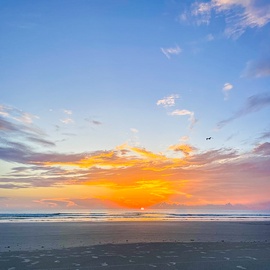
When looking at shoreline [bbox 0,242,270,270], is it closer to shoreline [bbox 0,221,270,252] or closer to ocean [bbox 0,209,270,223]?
shoreline [bbox 0,221,270,252]

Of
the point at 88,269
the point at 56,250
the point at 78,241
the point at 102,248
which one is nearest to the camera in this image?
the point at 88,269

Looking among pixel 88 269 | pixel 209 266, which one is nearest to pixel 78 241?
pixel 88 269

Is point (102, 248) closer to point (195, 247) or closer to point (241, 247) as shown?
point (195, 247)

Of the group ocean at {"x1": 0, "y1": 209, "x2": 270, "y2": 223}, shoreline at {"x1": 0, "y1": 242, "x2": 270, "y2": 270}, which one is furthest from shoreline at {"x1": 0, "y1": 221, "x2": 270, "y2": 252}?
ocean at {"x1": 0, "y1": 209, "x2": 270, "y2": 223}

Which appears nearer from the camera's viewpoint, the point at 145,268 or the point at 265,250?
the point at 145,268

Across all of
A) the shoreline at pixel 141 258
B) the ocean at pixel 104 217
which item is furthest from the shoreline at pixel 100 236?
the ocean at pixel 104 217

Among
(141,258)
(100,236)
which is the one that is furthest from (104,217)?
(141,258)

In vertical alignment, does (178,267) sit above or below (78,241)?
below

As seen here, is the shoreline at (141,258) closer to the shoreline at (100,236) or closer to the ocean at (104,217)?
the shoreline at (100,236)

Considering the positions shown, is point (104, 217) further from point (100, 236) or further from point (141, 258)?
point (141, 258)

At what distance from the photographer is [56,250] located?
2845cm

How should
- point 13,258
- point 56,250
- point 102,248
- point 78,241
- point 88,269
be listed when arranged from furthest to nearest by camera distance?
point 78,241, point 102,248, point 56,250, point 13,258, point 88,269

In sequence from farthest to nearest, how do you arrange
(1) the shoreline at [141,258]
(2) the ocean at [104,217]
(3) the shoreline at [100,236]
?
(2) the ocean at [104,217]
(3) the shoreline at [100,236]
(1) the shoreline at [141,258]

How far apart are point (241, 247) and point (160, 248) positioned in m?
8.42
